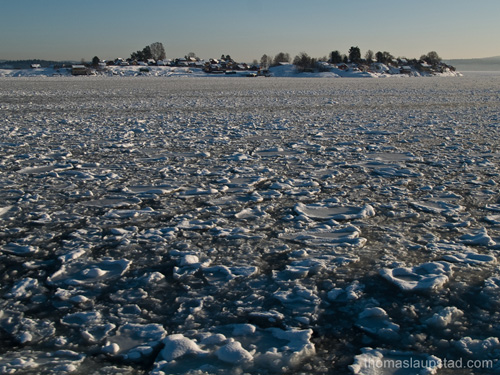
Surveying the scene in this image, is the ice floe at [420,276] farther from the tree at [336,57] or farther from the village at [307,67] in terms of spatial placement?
the tree at [336,57]

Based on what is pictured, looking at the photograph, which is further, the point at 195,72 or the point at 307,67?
the point at 307,67

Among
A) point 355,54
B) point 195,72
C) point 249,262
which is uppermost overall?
point 355,54

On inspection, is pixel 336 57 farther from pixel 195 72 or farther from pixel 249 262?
pixel 249 262

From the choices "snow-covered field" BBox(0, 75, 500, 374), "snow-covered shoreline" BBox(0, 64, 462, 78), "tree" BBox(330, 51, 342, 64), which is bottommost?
"snow-covered field" BBox(0, 75, 500, 374)

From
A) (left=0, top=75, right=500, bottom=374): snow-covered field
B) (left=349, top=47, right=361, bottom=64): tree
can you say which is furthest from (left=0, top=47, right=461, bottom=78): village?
(left=0, top=75, right=500, bottom=374): snow-covered field

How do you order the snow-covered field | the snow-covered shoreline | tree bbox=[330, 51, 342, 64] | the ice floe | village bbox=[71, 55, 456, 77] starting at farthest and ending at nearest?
tree bbox=[330, 51, 342, 64] → village bbox=[71, 55, 456, 77] → the snow-covered shoreline → the ice floe → the snow-covered field

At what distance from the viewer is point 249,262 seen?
8.80 ft

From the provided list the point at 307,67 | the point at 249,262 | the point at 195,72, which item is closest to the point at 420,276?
the point at 249,262

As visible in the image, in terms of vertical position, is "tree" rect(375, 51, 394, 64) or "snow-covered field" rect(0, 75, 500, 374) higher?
"tree" rect(375, 51, 394, 64)

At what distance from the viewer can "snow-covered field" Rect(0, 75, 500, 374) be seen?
184cm

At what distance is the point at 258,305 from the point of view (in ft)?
7.18

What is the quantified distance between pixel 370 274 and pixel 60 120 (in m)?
9.14

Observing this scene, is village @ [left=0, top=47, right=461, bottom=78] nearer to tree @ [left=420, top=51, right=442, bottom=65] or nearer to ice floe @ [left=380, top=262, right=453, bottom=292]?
tree @ [left=420, top=51, right=442, bottom=65]

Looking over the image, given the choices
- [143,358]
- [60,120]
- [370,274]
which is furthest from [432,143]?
[60,120]
